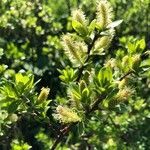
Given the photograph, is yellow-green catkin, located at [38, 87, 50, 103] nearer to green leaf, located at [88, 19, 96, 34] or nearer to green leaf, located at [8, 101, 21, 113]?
green leaf, located at [8, 101, 21, 113]

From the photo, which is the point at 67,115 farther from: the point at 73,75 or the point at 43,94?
the point at 73,75

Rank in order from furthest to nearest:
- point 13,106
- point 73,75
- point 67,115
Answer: point 73,75
point 13,106
point 67,115

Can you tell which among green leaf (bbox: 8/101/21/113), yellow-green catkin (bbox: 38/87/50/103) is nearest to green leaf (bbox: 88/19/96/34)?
yellow-green catkin (bbox: 38/87/50/103)

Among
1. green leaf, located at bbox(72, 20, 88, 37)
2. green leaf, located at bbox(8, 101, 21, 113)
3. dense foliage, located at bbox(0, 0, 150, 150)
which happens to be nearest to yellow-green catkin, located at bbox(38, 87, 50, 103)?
dense foliage, located at bbox(0, 0, 150, 150)

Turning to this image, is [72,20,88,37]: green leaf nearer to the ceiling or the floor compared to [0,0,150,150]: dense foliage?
nearer to the ceiling

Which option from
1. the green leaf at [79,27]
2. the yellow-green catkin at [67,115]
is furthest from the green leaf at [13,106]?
the green leaf at [79,27]

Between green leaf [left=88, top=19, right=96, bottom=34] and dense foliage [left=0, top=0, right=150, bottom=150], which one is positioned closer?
dense foliage [left=0, top=0, right=150, bottom=150]

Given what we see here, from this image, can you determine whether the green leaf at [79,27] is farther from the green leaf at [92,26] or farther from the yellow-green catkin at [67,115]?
the yellow-green catkin at [67,115]

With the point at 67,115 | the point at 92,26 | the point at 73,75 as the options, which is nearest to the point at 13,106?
the point at 67,115

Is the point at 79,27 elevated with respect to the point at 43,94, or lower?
elevated
